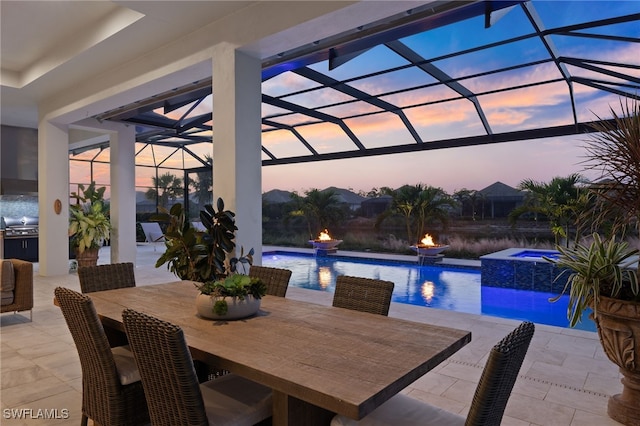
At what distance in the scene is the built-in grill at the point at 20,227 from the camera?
938 centimetres

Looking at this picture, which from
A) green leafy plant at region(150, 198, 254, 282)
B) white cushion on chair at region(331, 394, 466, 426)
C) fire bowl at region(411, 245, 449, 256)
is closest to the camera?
white cushion on chair at region(331, 394, 466, 426)

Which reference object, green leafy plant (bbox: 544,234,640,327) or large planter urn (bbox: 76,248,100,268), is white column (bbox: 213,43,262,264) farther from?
large planter urn (bbox: 76,248,100,268)

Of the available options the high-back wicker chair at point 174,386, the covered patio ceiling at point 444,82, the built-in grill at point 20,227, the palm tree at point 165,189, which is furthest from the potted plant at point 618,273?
the palm tree at point 165,189

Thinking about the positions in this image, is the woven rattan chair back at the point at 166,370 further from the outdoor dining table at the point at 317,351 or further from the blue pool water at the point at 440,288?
the blue pool water at the point at 440,288

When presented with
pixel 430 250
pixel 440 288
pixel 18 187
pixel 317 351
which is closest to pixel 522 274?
pixel 440 288

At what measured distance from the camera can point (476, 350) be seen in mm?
3662

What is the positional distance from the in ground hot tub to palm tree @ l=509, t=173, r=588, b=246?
4.05 ft

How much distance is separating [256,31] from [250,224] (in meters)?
1.82

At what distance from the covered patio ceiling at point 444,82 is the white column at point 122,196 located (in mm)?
632

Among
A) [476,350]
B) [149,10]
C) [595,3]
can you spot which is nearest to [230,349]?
[476,350]

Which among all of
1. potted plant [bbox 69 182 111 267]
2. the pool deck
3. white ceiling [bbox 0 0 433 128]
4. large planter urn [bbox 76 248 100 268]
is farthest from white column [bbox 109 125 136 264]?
the pool deck

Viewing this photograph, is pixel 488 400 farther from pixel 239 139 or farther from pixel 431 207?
pixel 431 207

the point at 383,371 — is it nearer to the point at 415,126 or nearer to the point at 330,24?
the point at 330,24

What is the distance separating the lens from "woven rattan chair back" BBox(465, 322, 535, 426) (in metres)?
1.27
